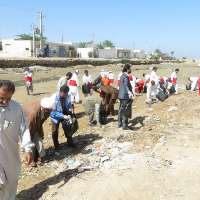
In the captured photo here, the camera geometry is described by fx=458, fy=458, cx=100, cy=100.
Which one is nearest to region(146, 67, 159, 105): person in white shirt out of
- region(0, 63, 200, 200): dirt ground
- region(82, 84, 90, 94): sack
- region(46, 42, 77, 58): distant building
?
region(82, 84, 90, 94): sack

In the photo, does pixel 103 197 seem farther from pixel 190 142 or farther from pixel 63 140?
pixel 63 140

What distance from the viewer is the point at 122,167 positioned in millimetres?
7848

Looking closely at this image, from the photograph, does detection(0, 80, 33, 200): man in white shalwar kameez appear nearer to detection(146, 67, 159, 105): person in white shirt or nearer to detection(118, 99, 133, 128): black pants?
detection(118, 99, 133, 128): black pants

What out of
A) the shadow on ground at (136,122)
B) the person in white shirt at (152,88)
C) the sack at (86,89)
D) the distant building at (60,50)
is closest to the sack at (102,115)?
the shadow on ground at (136,122)

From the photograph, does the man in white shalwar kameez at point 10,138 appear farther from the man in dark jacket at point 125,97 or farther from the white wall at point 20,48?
the white wall at point 20,48

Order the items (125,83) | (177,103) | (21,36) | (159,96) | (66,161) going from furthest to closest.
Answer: (21,36), (159,96), (177,103), (125,83), (66,161)

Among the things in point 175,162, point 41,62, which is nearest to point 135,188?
point 175,162

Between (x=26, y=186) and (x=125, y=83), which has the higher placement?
(x=125, y=83)

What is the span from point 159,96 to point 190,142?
7433 mm

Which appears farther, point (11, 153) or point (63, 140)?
point (63, 140)

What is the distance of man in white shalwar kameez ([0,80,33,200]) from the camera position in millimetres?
5363

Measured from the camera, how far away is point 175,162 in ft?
26.7

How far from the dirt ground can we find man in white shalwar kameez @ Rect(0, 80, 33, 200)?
1460 millimetres

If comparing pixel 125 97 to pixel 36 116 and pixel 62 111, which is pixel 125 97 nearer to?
pixel 62 111
